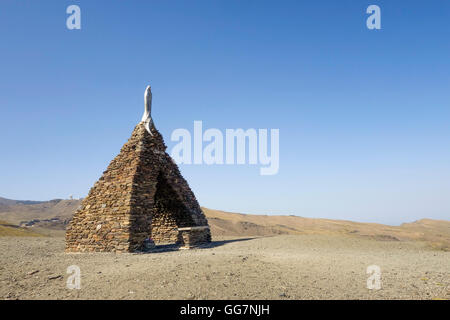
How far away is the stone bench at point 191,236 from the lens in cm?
1323

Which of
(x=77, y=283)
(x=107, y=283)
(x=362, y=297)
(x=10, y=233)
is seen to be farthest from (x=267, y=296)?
(x=10, y=233)

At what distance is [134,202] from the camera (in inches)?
485

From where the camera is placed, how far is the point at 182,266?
24.1 ft

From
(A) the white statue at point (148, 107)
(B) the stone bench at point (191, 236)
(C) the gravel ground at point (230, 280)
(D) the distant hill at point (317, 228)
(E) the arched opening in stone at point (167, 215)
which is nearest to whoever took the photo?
(C) the gravel ground at point (230, 280)

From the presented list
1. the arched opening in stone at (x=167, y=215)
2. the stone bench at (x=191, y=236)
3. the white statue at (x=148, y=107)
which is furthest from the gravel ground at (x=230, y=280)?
the white statue at (x=148, y=107)

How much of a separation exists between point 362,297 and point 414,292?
139 centimetres

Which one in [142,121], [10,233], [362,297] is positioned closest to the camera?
[362,297]

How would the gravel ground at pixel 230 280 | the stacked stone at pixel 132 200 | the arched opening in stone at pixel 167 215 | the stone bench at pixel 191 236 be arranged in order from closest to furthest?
the gravel ground at pixel 230 280 → the stacked stone at pixel 132 200 → the stone bench at pixel 191 236 → the arched opening in stone at pixel 167 215

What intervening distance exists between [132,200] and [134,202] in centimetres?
13

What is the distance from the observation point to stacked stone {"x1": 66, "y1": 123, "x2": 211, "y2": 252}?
12.0 m

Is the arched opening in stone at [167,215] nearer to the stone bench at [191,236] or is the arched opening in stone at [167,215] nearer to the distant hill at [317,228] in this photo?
the stone bench at [191,236]

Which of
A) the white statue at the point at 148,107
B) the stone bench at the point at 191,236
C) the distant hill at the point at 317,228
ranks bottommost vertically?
the distant hill at the point at 317,228

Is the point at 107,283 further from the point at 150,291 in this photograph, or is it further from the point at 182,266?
the point at 182,266
